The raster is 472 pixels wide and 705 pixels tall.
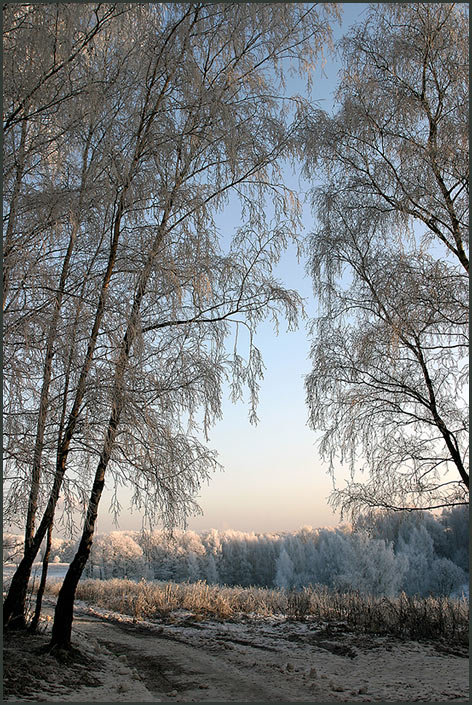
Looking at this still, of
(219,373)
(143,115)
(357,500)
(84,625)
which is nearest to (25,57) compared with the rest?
(143,115)

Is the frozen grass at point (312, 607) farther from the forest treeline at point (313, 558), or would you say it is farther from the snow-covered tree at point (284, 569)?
the snow-covered tree at point (284, 569)

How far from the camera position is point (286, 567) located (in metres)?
43.0

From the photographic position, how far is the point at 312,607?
30.1 feet

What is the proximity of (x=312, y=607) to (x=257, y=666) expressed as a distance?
4.23m

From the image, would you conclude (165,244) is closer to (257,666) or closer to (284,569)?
(257,666)

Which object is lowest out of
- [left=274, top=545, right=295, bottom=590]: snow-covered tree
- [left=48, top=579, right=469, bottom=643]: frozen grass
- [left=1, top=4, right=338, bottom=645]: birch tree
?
[left=274, top=545, right=295, bottom=590]: snow-covered tree

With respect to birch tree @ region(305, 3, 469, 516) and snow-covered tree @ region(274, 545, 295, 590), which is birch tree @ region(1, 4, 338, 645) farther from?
snow-covered tree @ region(274, 545, 295, 590)

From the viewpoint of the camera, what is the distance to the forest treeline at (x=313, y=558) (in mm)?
30219

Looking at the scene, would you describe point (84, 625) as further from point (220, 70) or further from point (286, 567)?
point (286, 567)

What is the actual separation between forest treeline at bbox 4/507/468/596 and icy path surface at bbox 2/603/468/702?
19634 mm

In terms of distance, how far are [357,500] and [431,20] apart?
6289 millimetres

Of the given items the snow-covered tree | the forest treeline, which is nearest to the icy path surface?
the forest treeline

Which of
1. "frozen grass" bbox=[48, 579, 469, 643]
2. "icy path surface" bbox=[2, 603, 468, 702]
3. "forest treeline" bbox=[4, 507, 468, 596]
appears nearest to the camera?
"icy path surface" bbox=[2, 603, 468, 702]

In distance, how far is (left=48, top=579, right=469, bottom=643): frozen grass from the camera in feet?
23.8
